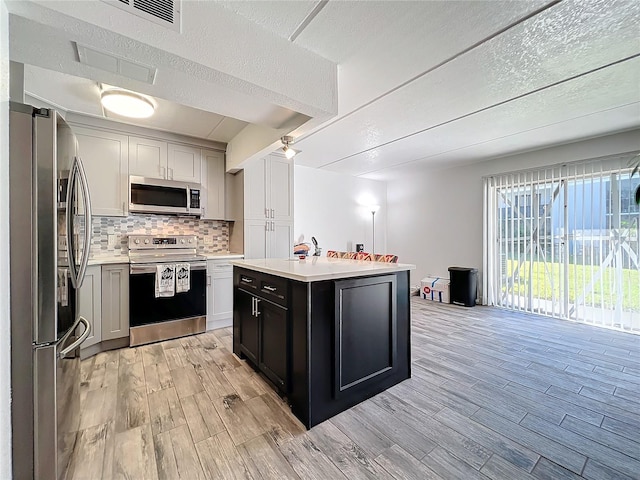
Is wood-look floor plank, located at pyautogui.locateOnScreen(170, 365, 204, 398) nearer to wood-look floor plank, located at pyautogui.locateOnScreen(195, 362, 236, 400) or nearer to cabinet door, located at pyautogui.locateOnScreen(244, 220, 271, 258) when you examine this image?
wood-look floor plank, located at pyautogui.locateOnScreen(195, 362, 236, 400)

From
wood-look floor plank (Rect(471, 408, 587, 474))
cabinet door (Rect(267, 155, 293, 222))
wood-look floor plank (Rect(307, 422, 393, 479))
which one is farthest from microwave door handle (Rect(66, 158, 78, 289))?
cabinet door (Rect(267, 155, 293, 222))

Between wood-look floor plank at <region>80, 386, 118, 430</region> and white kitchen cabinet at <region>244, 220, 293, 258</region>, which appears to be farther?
white kitchen cabinet at <region>244, 220, 293, 258</region>

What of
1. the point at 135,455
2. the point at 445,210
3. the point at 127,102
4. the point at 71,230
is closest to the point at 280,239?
the point at 127,102

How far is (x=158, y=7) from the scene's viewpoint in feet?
4.42

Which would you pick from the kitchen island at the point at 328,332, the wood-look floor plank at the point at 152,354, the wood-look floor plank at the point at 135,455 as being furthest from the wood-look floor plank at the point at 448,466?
the wood-look floor plank at the point at 152,354

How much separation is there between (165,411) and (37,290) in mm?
1174

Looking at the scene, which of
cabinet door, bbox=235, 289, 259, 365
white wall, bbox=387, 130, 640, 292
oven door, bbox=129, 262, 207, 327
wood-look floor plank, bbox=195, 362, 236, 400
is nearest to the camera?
wood-look floor plank, bbox=195, 362, 236, 400

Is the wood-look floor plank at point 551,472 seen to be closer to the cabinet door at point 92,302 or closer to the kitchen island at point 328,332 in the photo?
the kitchen island at point 328,332

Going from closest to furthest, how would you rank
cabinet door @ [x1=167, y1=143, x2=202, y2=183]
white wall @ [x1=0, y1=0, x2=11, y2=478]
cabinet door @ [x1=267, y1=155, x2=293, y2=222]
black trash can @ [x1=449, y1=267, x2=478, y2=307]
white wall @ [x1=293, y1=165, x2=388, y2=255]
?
white wall @ [x1=0, y1=0, x2=11, y2=478], cabinet door @ [x1=167, y1=143, x2=202, y2=183], cabinet door @ [x1=267, y1=155, x2=293, y2=222], black trash can @ [x1=449, y1=267, x2=478, y2=307], white wall @ [x1=293, y1=165, x2=388, y2=255]

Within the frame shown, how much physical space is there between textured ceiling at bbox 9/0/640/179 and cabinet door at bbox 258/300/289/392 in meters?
1.50

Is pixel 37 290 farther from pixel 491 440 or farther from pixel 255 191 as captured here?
pixel 255 191

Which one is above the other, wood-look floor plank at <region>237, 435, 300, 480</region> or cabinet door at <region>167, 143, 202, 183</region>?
cabinet door at <region>167, 143, 202, 183</region>

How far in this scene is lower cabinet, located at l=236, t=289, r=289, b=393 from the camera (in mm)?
1902

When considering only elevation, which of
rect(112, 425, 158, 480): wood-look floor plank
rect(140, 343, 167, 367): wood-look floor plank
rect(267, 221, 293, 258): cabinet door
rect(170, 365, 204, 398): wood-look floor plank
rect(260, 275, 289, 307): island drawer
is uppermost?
rect(267, 221, 293, 258): cabinet door
